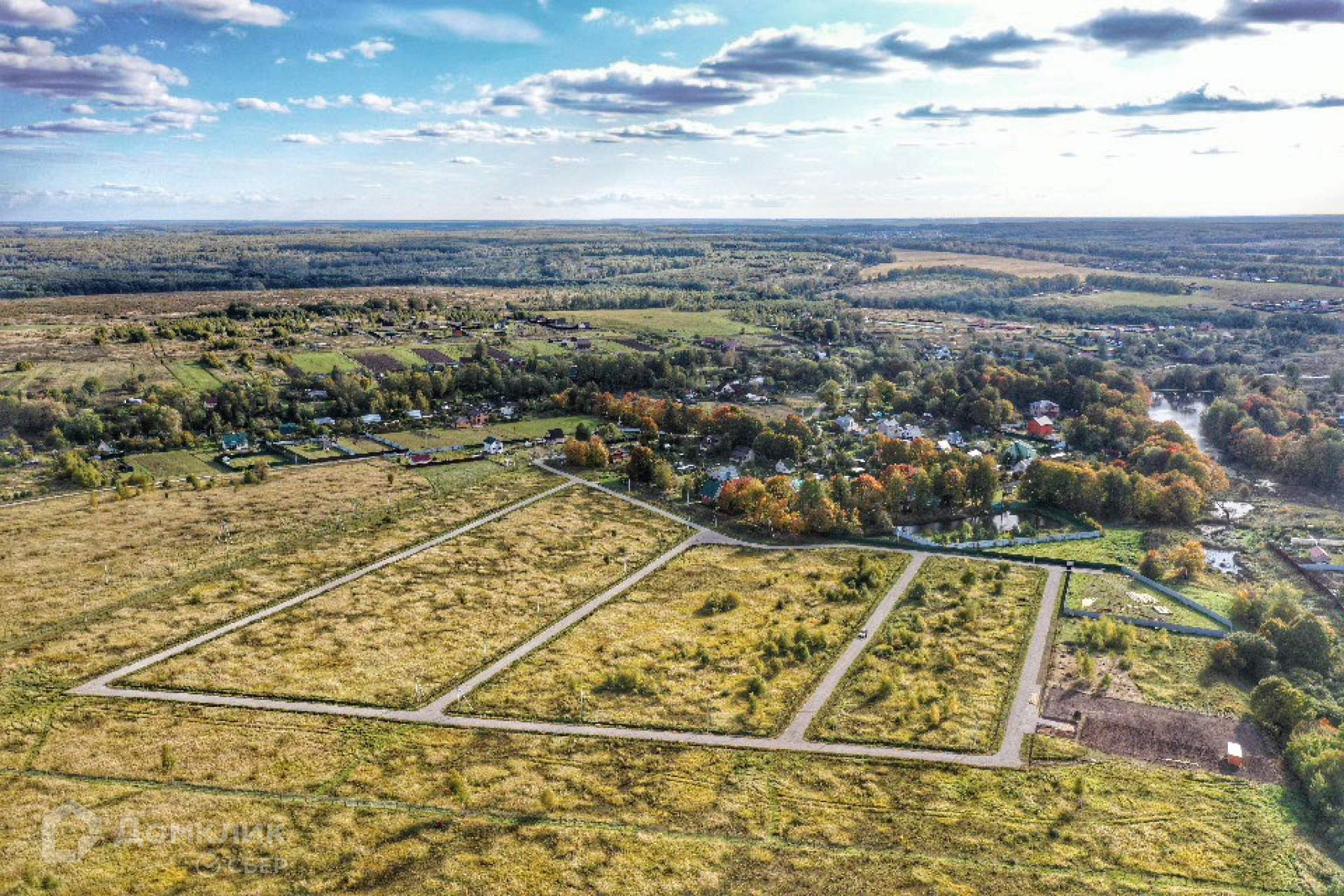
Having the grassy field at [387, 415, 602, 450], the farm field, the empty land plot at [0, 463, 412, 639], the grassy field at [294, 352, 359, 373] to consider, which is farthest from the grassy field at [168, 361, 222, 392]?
the empty land plot at [0, 463, 412, 639]

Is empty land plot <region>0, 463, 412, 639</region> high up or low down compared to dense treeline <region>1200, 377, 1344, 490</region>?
down

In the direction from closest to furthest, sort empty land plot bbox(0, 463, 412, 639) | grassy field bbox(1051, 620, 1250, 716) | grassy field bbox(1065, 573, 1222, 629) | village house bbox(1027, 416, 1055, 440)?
grassy field bbox(1051, 620, 1250, 716) < grassy field bbox(1065, 573, 1222, 629) < empty land plot bbox(0, 463, 412, 639) < village house bbox(1027, 416, 1055, 440)

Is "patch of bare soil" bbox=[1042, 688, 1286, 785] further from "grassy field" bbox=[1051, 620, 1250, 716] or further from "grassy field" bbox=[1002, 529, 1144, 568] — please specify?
"grassy field" bbox=[1002, 529, 1144, 568]

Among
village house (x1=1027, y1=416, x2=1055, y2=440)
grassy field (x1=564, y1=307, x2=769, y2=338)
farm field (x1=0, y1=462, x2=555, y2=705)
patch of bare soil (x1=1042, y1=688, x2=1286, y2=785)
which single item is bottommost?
patch of bare soil (x1=1042, y1=688, x2=1286, y2=785)

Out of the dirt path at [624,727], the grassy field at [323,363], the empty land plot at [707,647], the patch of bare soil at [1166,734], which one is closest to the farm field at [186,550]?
the dirt path at [624,727]

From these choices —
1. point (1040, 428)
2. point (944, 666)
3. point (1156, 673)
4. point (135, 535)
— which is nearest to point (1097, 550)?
point (1156, 673)

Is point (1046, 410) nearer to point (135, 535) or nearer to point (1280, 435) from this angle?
point (1280, 435)
